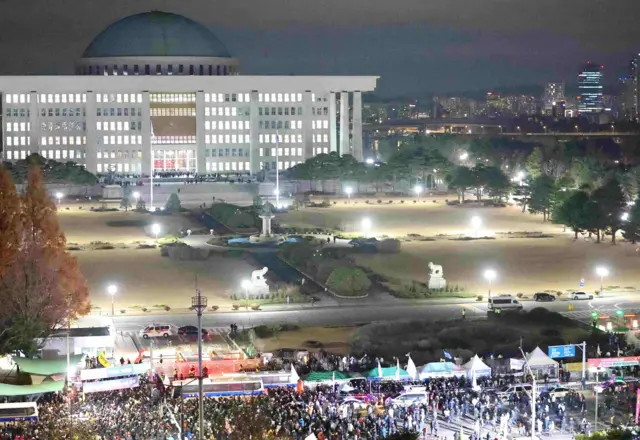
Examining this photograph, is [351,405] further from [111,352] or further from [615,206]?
[615,206]

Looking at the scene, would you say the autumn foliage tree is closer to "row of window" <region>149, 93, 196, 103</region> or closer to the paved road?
the paved road

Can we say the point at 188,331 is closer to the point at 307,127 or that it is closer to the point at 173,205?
the point at 173,205

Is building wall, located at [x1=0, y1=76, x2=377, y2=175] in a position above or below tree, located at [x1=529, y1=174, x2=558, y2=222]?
above

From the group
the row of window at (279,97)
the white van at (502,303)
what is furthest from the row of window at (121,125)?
the white van at (502,303)

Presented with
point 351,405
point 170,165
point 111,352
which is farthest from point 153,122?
point 351,405

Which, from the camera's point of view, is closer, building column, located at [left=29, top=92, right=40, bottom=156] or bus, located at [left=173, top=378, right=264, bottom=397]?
bus, located at [left=173, top=378, right=264, bottom=397]

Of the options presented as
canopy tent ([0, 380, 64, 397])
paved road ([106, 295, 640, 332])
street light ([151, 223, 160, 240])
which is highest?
street light ([151, 223, 160, 240])

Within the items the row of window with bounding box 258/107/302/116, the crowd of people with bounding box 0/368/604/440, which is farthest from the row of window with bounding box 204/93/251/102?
the crowd of people with bounding box 0/368/604/440
